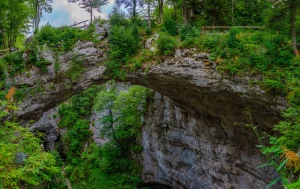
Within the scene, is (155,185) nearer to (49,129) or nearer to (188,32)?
(188,32)

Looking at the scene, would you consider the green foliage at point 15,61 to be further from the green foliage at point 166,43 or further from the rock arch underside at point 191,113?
the green foliage at point 166,43

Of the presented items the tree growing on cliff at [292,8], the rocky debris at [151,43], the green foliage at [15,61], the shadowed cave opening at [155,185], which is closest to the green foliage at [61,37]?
the green foliage at [15,61]

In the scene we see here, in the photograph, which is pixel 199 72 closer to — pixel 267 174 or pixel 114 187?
pixel 267 174

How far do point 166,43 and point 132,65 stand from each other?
2.08m

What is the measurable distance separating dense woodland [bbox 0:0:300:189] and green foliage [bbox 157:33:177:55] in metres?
0.05

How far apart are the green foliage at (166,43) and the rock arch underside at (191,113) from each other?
34 centimetres

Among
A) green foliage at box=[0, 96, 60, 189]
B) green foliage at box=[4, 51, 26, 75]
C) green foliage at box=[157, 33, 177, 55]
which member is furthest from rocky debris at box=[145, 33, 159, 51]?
green foliage at box=[0, 96, 60, 189]

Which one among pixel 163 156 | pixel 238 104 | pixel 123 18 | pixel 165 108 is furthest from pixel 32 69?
pixel 238 104

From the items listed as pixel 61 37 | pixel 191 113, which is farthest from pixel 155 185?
pixel 61 37

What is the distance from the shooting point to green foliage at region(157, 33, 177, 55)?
12086mm

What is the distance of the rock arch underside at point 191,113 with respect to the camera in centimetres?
1108

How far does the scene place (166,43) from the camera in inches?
478

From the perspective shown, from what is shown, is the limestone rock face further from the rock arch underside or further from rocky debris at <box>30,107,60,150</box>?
rocky debris at <box>30,107,60,150</box>

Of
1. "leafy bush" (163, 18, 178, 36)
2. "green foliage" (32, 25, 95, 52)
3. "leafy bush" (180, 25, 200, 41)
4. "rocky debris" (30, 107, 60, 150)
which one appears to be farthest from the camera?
"rocky debris" (30, 107, 60, 150)
